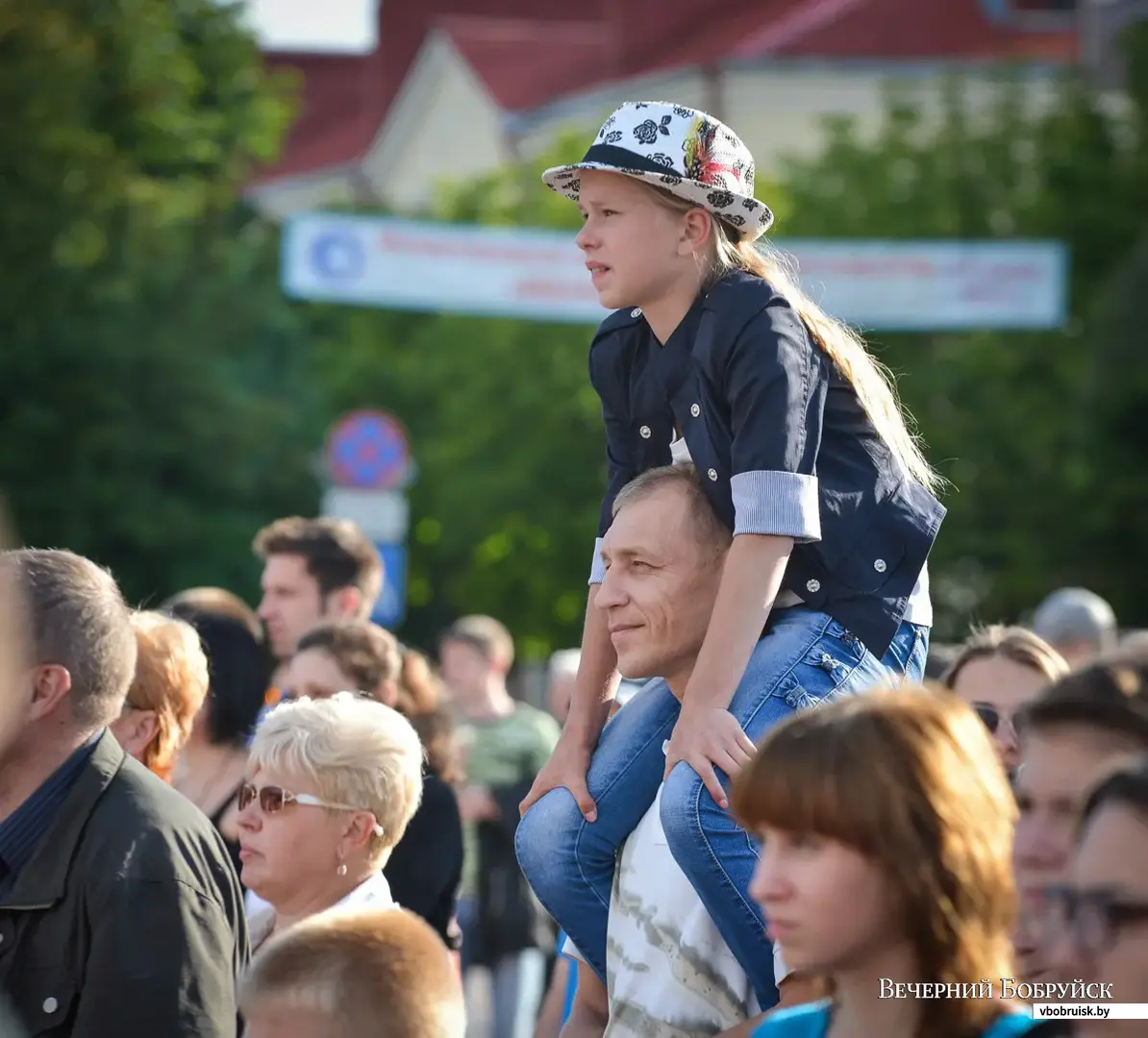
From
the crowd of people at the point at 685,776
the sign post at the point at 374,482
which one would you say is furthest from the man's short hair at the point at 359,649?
the sign post at the point at 374,482

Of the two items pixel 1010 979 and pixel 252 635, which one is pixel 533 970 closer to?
pixel 252 635

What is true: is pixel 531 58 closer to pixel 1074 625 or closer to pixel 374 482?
pixel 374 482

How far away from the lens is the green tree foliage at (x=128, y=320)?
30.1 m

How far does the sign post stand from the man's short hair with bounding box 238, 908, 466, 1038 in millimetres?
11232

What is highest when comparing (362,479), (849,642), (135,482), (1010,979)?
(849,642)

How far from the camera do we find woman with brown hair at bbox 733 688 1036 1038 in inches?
130

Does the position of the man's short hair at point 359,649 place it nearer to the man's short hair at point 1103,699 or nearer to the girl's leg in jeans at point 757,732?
the girl's leg in jeans at point 757,732

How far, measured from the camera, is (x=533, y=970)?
11.3m

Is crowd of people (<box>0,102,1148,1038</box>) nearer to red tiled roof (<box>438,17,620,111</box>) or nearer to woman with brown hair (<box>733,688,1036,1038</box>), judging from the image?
woman with brown hair (<box>733,688,1036,1038</box>)

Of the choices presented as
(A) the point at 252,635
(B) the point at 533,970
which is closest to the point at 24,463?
Answer: (B) the point at 533,970

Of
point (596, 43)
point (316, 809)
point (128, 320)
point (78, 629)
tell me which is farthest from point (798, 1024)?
point (596, 43)

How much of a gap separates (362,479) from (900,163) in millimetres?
23723

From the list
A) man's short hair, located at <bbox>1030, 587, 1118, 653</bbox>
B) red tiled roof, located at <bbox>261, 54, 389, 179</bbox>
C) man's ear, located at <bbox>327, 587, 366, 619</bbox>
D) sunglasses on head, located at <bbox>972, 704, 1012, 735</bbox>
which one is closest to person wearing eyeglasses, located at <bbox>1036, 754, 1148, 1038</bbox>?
sunglasses on head, located at <bbox>972, 704, 1012, 735</bbox>

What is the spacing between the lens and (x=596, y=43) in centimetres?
6056
